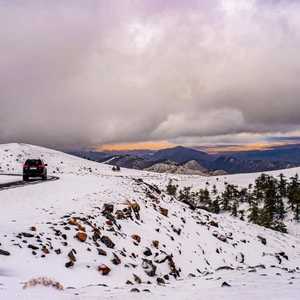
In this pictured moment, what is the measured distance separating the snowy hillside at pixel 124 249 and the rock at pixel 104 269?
0.04 meters

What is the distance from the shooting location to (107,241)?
18.5 metres

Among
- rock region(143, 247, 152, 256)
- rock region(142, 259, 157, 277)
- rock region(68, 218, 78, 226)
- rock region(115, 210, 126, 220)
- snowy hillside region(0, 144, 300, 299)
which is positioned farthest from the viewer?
rock region(115, 210, 126, 220)

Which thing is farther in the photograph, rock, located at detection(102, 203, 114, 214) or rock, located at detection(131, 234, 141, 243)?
rock, located at detection(102, 203, 114, 214)

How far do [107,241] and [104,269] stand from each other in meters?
3.61

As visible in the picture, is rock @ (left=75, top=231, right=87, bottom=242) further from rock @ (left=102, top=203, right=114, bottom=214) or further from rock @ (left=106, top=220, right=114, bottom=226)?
rock @ (left=102, top=203, right=114, bottom=214)

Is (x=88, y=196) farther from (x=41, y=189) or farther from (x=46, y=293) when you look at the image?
(x=46, y=293)

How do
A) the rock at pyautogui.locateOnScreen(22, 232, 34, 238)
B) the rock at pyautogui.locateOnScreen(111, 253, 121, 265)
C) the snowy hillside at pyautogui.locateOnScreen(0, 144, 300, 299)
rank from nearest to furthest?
1. the snowy hillside at pyautogui.locateOnScreen(0, 144, 300, 299)
2. the rock at pyautogui.locateOnScreen(22, 232, 34, 238)
3. the rock at pyautogui.locateOnScreen(111, 253, 121, 265)

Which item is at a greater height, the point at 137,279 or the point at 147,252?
the point at 137,279

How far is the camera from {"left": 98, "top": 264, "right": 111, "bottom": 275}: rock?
48.6 feet

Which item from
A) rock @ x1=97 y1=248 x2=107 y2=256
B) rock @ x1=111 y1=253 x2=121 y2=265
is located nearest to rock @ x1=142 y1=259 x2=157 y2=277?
rock @ x1=111 y1=253 x2=121 y2=265

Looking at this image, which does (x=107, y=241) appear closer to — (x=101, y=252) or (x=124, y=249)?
(x=124, y=249)

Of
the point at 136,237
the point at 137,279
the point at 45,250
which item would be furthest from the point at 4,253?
the point at 136,237

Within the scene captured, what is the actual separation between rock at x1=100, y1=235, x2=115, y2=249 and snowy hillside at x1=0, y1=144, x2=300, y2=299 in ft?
0.19

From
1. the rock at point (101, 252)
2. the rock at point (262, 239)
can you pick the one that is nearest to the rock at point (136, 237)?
the rock at point (101, 252)
